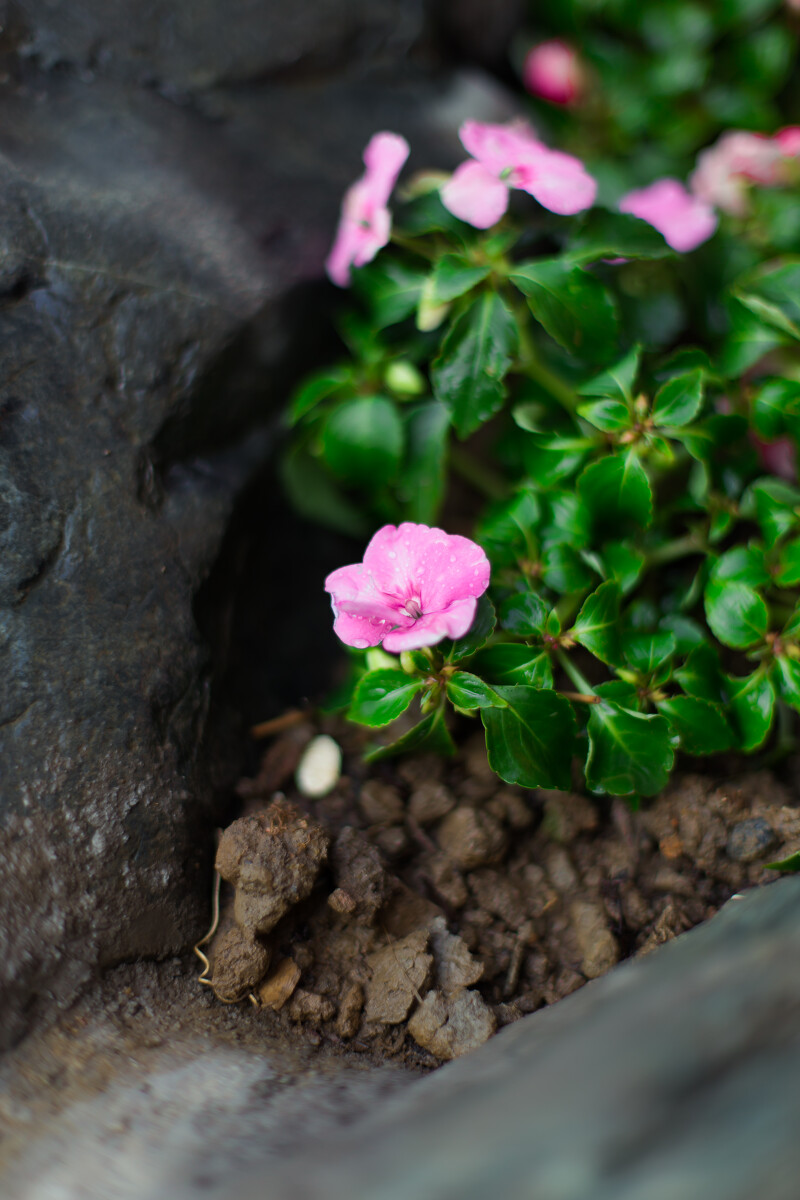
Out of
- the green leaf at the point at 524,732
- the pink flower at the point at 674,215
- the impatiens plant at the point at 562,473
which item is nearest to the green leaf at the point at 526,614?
the impatiens plant at the point at 562,473

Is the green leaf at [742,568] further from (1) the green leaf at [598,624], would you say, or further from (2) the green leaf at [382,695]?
(2) the green leaf at [382,695]

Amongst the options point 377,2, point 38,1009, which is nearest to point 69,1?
point 377,2

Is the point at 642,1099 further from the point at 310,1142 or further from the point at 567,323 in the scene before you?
the point at 567,323

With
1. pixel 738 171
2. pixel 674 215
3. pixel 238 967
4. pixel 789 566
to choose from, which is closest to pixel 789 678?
pixel 789 566

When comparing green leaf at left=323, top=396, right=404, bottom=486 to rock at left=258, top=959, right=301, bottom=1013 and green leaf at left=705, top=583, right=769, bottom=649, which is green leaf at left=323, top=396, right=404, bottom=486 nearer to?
A: green leaf at left=705, top=583, right=769, bottom=649

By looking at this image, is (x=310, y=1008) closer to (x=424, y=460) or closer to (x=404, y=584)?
(x=404, y=584)

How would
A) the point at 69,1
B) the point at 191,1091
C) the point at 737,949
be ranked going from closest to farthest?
1. the point at 737,949
2. the point at 191,1091
3. the point at 69,1
